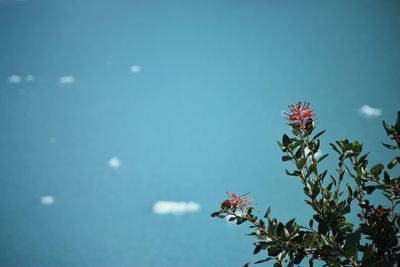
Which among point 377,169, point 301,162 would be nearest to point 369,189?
point 377,169

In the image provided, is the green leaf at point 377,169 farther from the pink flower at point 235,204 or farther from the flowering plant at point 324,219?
the pink flower at point 235,204

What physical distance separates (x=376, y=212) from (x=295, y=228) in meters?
0.22

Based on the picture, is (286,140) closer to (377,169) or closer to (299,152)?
(299,152)

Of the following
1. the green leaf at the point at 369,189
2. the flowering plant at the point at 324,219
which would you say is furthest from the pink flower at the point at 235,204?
the green leaf at the point at 369,189

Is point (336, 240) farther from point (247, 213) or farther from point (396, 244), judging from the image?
point (247, 213)

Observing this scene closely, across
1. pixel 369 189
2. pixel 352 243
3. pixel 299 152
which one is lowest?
pixel 352 243

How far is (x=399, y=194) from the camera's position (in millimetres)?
918

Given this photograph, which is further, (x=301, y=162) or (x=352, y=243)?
(x=301, y=162)

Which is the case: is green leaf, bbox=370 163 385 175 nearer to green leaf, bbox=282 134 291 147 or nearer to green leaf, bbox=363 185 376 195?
green leaf, bbox=363 185 376 195

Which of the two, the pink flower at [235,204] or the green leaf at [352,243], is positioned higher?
the pink flower at [235,204]

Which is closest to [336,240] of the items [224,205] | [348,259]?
[348,259]

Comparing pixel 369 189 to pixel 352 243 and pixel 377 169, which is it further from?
pixel 352 243

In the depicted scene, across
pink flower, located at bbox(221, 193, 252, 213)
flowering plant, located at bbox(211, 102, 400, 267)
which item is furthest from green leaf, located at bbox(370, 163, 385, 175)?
pink flower, located at bbox(221, 193, 252, 213)

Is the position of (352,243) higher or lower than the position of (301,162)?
lower
